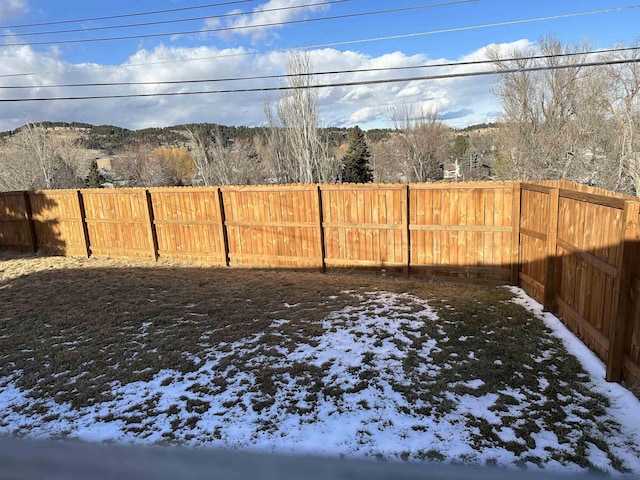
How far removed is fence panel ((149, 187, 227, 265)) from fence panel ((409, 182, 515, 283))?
15.4ft

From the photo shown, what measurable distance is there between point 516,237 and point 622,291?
137 inches

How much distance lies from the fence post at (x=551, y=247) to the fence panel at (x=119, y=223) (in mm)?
8992

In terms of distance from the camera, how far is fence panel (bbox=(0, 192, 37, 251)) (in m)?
12.0

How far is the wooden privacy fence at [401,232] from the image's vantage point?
3.84 meters

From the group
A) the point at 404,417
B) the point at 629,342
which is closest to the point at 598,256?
the point at 629,342

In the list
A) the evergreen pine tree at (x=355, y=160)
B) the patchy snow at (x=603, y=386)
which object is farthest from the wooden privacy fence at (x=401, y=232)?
the evergreen pine tree at (x=355, y=160)

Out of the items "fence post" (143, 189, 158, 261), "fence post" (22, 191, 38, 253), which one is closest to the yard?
"fence post" (143, 189, 158, 261)

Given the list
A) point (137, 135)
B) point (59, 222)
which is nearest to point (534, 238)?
point (59, 222)

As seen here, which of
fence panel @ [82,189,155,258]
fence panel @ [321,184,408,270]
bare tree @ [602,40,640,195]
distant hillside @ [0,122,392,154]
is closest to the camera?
fence panel @ [321,184,408,270]

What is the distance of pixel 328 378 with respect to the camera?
3.88 m

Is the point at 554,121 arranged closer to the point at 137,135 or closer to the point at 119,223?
the point at 119,223

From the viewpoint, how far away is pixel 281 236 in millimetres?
8977

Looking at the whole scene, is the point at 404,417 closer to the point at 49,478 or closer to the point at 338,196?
the point at 49,478

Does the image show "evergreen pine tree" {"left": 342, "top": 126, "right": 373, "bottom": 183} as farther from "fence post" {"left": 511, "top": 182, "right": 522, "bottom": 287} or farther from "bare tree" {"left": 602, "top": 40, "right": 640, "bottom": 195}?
"fence post" {"left": 511, "top": 182, "right": 522, "bottom": 287}
